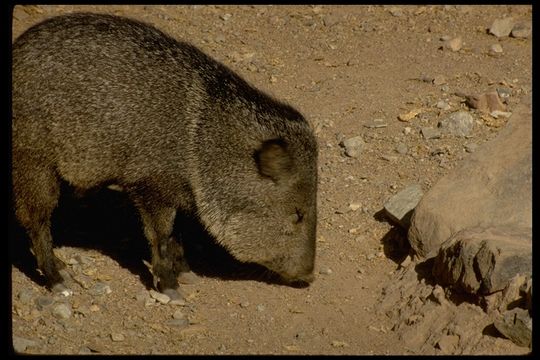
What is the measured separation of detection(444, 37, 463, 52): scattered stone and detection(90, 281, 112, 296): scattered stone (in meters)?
3.93

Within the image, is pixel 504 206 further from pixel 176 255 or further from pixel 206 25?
pixel 206 25

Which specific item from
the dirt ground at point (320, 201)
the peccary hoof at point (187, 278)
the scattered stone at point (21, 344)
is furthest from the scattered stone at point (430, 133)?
the scattered stone at point (21, 344)

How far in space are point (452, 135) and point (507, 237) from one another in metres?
2.06

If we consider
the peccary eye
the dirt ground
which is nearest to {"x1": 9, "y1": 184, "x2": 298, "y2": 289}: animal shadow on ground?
the dirt ground

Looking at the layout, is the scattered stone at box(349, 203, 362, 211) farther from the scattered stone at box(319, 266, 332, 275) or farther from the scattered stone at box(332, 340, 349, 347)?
the scattered stone at box(332, 340, 349, 347)

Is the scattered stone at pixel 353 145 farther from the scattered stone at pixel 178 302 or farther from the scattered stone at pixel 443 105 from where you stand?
the scattered stone at pixel 178 302

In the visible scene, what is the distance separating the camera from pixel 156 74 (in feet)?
15.8

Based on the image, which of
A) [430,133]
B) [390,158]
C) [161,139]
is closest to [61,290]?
[161,139]

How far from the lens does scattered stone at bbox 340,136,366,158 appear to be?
6043mm

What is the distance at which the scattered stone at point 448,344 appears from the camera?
4.07 meters

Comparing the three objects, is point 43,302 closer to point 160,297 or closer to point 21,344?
point 21,344

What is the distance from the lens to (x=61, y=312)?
15.6ft

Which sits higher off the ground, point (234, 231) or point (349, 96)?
point (349, 96)

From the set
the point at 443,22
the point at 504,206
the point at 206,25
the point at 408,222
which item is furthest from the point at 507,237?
the point at 206,25
